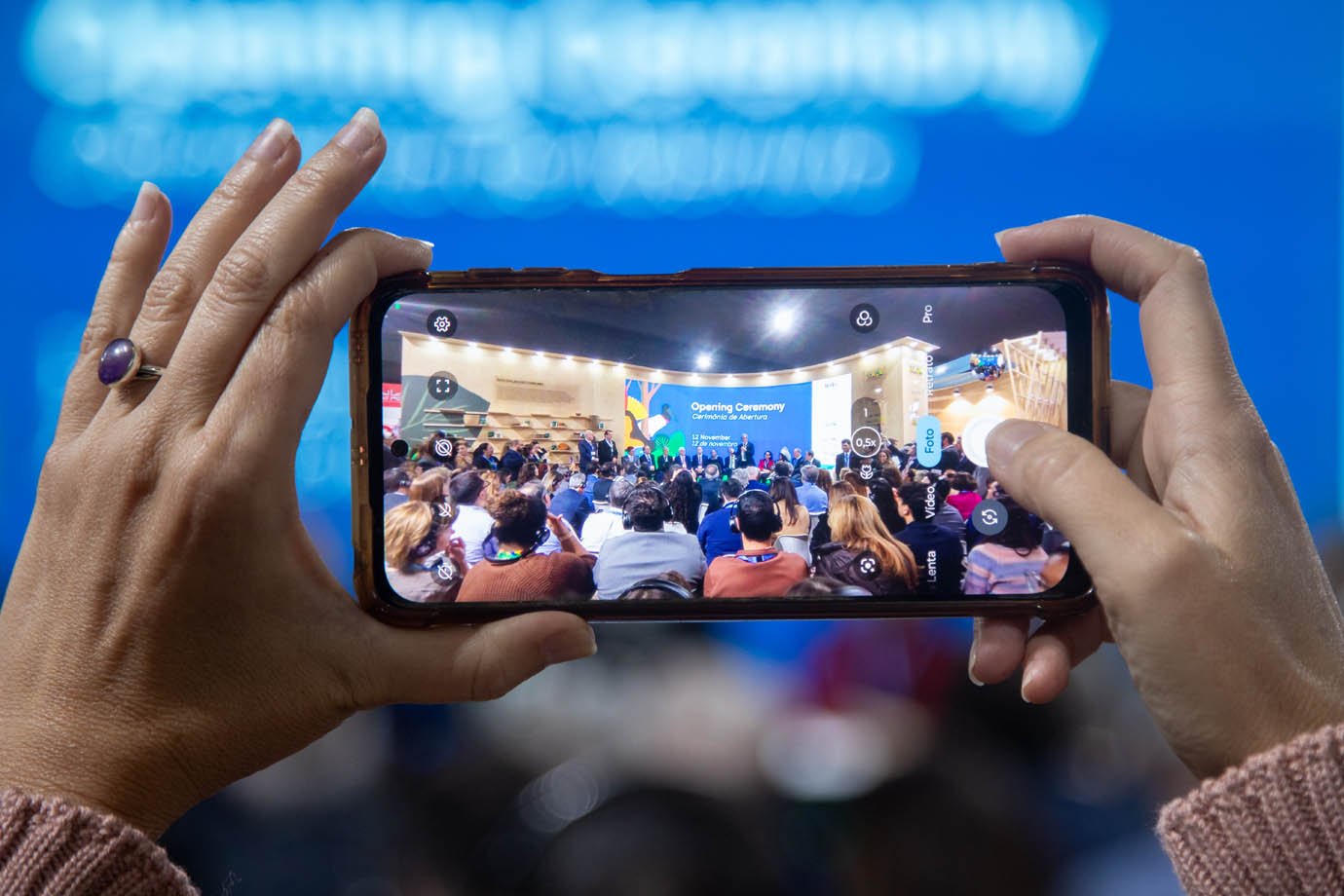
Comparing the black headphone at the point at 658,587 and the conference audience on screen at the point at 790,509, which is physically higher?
the conference audience on screen at the point at 790,509

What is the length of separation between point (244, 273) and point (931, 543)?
51 cm

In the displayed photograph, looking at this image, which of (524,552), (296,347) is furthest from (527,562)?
(296,347)

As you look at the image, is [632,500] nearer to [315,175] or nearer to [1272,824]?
[315,175]

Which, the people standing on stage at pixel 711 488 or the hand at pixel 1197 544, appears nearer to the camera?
the hand at pixel 1197 544

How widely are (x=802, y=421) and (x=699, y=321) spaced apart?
11 cm

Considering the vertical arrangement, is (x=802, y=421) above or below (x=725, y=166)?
below

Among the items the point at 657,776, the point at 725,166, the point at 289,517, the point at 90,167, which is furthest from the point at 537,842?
the point at 90,167

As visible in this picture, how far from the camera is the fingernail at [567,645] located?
1.85 feet

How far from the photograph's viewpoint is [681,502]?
1.98 ft

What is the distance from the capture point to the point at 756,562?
23.6 inches

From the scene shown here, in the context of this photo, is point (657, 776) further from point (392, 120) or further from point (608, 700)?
point (392, 120)

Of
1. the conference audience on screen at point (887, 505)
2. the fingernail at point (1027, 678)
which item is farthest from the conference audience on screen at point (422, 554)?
the fingernail at point (1027, 678)

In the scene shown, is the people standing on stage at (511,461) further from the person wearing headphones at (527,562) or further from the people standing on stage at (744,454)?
the people standing on stage at (744,454)

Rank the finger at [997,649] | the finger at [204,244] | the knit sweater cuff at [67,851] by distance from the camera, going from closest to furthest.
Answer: the knit sweater cuff at [67,851] → the finger at [204,244] → the finger at [997,649]
